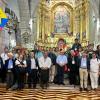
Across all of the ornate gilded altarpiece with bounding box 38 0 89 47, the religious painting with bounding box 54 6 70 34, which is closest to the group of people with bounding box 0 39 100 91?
the ornate gilded altarpiece with bounding box 38 0 89 47

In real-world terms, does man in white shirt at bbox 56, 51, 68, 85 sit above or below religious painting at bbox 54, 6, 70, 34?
below

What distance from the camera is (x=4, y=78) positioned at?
12516 millimetres

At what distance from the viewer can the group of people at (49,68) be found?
1130 centimetres

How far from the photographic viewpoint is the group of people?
11305 millimetres

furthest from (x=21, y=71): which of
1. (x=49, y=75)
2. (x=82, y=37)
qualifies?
(x=82, y=37)

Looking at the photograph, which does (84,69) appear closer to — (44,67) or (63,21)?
(44,67)

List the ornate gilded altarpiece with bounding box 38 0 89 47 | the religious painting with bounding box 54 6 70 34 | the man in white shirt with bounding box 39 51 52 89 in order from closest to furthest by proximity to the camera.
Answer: the man in white shirt with bounding box 39 51 52 89
the ornate gilded altarpiece with bounding box 38 0 89 47
the religious painting with bounding box 54 6 70 34

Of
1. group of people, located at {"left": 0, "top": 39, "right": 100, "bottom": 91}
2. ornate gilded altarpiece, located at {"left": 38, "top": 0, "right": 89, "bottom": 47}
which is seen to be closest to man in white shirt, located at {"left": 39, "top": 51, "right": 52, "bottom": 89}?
group of people, located at {"left": 0, "top": 39, "right": 100, "bottom": 91}

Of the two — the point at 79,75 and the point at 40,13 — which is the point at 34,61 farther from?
the point at 40,13

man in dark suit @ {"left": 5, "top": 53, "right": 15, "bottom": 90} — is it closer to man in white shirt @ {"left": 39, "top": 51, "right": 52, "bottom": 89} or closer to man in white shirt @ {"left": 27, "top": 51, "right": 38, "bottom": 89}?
man in white shirt @ {"left": 27, "top": 51, "right": 38, "bottom": 89}

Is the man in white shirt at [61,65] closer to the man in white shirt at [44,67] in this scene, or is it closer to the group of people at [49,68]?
the group of people at [49,68]

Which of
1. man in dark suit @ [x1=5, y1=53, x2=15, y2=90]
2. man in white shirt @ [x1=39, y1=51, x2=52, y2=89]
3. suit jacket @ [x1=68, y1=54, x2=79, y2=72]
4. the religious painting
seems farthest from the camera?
the religious painting

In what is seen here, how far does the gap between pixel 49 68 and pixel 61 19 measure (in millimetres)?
16982

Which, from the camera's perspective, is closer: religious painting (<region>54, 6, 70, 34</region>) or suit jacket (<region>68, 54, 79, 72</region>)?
suit jacket (<region>68, 54, 79, 72</region>)
